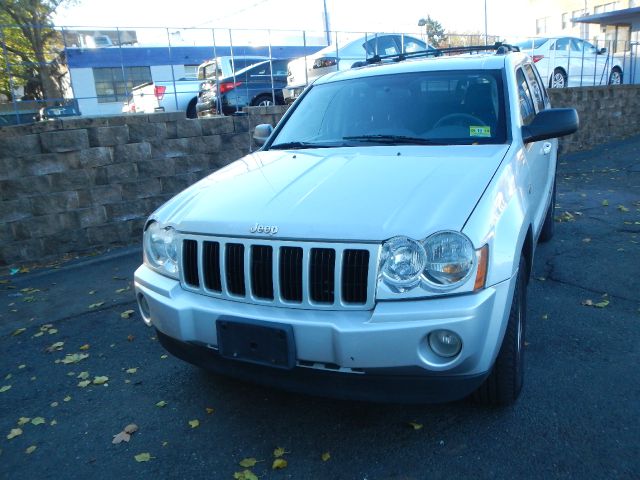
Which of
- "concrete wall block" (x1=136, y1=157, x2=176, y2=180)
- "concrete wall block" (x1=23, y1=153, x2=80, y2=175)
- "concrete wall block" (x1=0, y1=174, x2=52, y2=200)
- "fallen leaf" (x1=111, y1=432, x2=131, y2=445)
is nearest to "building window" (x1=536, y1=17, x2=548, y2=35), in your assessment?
"concrete wall block" (x1=136, y1=157, x2=176, y2=180)

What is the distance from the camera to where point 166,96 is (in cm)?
1077

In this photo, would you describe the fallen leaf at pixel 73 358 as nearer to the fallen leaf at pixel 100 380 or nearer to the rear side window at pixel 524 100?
the fallen leaf at pixel 100 380

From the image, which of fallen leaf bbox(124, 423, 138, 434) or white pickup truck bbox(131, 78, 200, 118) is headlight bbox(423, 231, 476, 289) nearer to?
fallen leaf bbox(124, 423, 138, 434)

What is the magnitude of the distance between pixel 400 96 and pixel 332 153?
75 cm

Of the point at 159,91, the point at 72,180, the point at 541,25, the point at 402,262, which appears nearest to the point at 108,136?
the point at 72,180

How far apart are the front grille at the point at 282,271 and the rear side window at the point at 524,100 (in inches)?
A: 77.0

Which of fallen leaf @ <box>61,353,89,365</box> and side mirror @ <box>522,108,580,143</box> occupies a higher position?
side mirror @ <box>522,108,580,143</box>

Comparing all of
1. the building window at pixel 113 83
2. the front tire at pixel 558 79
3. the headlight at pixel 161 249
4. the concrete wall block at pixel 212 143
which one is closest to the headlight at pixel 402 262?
the headlight at pixel 161 249

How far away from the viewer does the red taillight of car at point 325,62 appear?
10458 millimetres

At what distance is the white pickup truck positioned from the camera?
8.52m

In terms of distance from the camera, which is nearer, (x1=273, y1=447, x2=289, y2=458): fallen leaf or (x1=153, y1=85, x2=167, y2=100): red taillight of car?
(x1=273, y1=447, x2=289, y2=458): fallen leaf

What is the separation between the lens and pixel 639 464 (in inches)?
97.3

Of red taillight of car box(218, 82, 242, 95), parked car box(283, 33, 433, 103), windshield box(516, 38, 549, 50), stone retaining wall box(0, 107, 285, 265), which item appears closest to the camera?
stone retaining wall box(0, 107, 285, 265)

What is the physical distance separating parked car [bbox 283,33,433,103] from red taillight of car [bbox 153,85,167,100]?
205 centimetres
